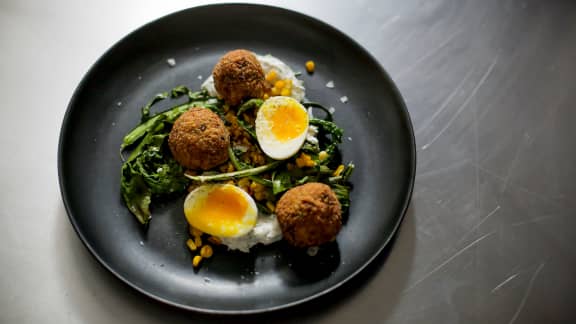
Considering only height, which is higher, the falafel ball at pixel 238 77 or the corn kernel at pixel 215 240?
the falafel ball at pixel 238 77

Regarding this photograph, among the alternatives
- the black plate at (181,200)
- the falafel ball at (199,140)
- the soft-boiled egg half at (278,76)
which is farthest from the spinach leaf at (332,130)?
the falafel ball at (199,140)

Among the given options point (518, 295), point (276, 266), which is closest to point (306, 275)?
point (276, 266)

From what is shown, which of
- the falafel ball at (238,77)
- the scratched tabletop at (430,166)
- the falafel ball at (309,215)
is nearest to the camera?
the falafel ball at (309,215)

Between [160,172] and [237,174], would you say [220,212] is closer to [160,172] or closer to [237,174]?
[237,174]

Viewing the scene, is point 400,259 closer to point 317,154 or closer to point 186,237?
point 317,154

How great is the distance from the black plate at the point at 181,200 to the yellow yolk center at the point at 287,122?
1.04ft

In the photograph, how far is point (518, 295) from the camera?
243cm

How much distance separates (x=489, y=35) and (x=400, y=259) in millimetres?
1680

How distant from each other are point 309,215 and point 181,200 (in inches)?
27.5

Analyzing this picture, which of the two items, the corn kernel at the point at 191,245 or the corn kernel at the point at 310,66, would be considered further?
the corn kernel at the point at 310,66

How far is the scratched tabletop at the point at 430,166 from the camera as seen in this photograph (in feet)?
7.72

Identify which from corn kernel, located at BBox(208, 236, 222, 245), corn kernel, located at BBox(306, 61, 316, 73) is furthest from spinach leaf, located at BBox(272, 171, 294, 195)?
corn kernel, located at BBox(306, 61, 316, 73)

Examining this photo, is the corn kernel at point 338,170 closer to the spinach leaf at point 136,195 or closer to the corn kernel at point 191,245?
the corn kernel at point 191,245

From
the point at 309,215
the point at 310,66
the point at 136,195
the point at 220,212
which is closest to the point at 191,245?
the point at 220,212
